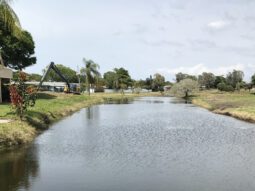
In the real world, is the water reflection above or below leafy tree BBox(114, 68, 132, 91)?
below

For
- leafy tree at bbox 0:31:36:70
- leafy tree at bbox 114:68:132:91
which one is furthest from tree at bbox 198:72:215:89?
leafy tree at bbox 0:31:36:70

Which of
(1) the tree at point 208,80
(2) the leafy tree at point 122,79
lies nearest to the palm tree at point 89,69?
(2) the leafy tree at point 122,79

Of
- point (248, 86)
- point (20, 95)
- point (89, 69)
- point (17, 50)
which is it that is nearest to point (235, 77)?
point (248, 86)

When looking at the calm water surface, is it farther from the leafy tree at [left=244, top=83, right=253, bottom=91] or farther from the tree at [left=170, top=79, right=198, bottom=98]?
the leafy tree at [left=244, top=83, right=253, bottom=91]

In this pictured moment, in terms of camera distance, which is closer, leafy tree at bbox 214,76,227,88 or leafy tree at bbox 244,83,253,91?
leafy tree at bbox 244,83,253,91

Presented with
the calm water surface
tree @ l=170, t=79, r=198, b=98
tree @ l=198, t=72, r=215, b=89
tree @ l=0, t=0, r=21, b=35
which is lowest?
the calm water surface

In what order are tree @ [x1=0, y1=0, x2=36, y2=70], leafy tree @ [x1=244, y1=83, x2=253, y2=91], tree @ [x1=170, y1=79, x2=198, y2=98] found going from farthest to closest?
1. leafy tree @ [x1=244, y1=83, x2=253, y2=91]
2. tree @ [x1=170, y1=79, x2=198, y2=98]
3. tree @ [x1=0, y1=0, x2=36, y2=70]

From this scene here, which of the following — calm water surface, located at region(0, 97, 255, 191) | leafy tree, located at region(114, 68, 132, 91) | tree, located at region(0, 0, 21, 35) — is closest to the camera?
calm water surface, located at region(0, 97, 255, 191)

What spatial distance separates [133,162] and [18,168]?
6447 millimetres

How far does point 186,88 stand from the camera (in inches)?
5207

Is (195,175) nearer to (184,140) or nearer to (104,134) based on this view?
(184,140)

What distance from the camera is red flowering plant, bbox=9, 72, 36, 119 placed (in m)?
35.0

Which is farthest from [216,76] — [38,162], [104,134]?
[38,162]

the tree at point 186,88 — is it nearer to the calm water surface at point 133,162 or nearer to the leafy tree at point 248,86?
the leafy tree at point 248,86
